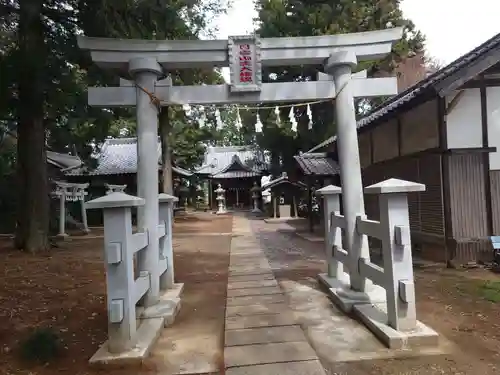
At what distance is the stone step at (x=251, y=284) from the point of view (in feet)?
22.3

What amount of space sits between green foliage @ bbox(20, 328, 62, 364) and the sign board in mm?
3935

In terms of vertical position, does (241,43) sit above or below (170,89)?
above

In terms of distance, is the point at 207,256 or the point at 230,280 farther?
the point at 207,256

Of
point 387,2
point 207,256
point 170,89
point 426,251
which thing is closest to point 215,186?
point 387,2

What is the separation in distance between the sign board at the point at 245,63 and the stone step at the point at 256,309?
314 cm

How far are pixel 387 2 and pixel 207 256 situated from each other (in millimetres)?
14585

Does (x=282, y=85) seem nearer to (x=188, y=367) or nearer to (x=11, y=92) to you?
(x=188, y=367)

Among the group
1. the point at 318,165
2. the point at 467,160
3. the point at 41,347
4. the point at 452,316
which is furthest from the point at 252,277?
the point at 318,165

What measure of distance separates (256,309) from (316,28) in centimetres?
1499

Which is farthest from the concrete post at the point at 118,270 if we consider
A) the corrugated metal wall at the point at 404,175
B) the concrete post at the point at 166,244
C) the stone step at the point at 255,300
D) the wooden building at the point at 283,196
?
the wooden building at the point at 283,196

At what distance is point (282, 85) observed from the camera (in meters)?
5.78

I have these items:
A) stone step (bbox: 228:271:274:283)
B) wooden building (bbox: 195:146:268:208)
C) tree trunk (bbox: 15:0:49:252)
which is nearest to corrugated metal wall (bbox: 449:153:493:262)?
stone step (bbox: 228:271:274:283)

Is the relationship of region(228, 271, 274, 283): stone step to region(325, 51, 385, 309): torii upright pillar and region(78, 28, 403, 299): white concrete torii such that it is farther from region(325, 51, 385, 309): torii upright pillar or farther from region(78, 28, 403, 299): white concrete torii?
region(78, 28, 403, 299): white concrete torii

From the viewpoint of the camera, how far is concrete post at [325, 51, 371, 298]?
5582 millimetres
